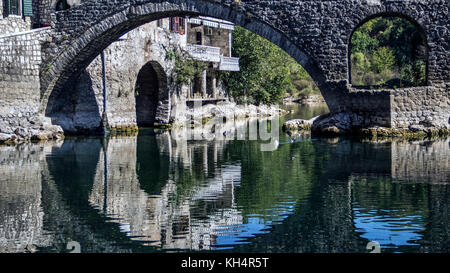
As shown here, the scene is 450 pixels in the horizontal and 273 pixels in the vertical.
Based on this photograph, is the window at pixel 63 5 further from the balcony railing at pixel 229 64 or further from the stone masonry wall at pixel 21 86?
the balcony railing at pixel 229 64

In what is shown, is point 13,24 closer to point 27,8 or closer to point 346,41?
point 27,8

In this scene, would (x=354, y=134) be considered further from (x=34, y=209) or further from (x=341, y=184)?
(x=34, y=209)

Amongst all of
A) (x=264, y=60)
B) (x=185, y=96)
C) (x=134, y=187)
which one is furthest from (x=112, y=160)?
(x=264, y=60)

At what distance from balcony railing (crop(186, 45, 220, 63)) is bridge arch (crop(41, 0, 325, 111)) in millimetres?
8446

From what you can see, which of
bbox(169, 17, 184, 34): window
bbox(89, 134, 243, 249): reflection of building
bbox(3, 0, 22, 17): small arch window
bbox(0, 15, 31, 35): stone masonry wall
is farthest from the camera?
bbox(169, 17, 184, 34): window

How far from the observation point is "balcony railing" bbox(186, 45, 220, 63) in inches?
1110

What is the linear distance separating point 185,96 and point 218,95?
630cm

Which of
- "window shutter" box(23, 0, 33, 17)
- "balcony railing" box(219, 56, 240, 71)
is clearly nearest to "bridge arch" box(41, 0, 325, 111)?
"window shutter" box(23, 0, 33, 17)

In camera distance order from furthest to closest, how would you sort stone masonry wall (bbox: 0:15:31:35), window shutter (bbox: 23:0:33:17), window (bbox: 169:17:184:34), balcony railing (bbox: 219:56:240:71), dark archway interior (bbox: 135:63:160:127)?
balcony railing (bbox: 219:56:240:71) → window (bbox: 169:17:184:34) → dark archway interior (bbox: 135:63:160:127) → window shutter (bbox: 23:0:33:17) → stone masonry wall (bbox: 0:15:31:35)

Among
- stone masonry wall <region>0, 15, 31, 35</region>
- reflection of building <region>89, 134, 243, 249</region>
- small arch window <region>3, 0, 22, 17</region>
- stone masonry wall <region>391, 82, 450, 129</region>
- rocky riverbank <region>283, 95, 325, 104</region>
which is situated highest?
small arch window <region>3, 0, 22, 17</region>

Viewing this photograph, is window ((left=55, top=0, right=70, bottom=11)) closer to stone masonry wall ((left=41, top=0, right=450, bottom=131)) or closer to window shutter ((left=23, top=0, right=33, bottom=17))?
window shutter ((left=23, top=0, right=33, bottom=17))

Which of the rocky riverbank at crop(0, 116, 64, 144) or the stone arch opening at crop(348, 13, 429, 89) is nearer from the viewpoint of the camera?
the rocky riverbank at crop(0, 116, 64, 144)

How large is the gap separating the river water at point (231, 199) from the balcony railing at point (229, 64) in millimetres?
16831

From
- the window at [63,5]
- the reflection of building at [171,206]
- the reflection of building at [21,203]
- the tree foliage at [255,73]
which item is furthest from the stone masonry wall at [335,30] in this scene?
the tree foliage at [255,73]
